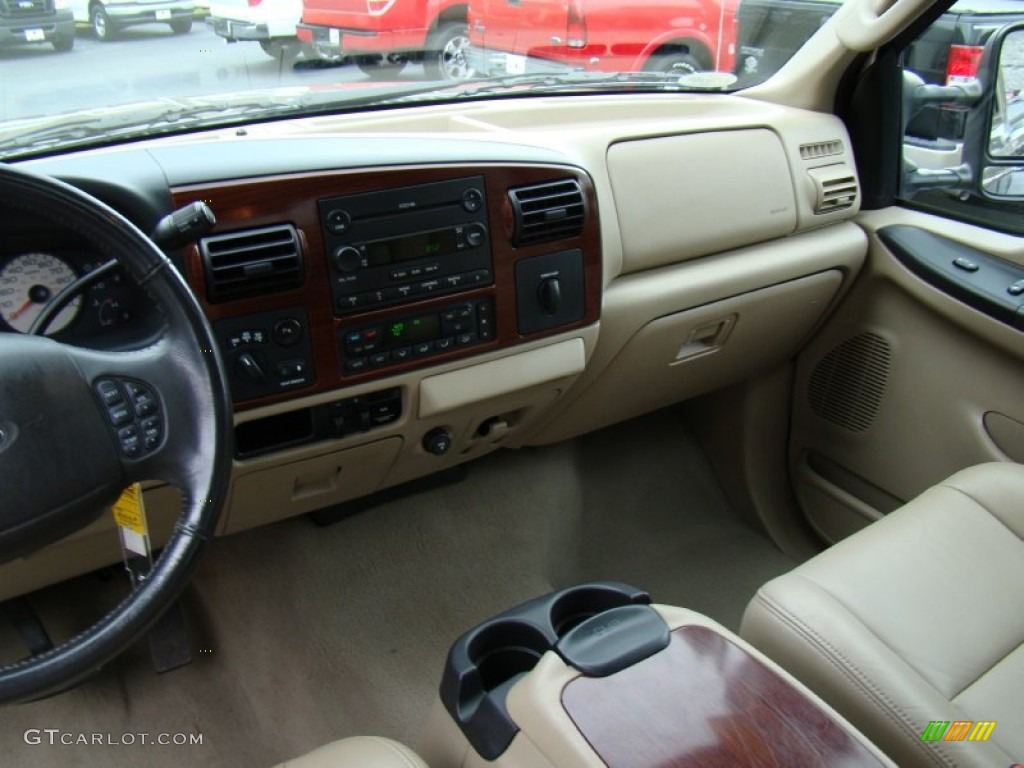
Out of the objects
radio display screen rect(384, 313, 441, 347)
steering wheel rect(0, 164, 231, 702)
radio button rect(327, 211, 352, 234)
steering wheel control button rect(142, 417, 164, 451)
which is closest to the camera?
steering wheel rect(0, 164, 231, 702)

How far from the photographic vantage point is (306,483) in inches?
71.5

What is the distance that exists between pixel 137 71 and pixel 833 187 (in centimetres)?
147

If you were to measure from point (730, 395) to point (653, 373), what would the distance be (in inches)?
19.6

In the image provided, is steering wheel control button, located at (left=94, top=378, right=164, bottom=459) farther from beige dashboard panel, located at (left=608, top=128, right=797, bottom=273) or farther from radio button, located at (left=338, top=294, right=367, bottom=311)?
beige dashboard panel, located at (left=608, top=128, right=797, bottom=273)

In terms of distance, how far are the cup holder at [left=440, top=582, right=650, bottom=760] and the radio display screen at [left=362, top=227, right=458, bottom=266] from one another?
23.2 inches

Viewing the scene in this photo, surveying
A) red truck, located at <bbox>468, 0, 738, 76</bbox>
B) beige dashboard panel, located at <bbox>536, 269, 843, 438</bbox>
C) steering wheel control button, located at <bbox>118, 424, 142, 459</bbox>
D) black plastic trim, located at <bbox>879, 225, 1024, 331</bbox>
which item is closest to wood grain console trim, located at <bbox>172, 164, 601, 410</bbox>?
beige dashboard panel, located at <bbox>536, 269, 843, 438</bbox>

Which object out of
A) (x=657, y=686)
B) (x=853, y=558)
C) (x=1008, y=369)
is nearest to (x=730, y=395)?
(x=1008, y=369)

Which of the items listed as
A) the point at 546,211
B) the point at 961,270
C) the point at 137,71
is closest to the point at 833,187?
the point at 961,270

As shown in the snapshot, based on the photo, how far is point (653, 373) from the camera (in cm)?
215

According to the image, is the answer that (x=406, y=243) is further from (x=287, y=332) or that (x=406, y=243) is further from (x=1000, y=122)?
(x=1000, y=122)

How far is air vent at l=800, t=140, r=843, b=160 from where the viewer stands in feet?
7.04

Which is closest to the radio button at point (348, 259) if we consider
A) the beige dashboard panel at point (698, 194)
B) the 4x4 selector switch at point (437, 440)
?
the 4x4 selector switch at point (437, 440)

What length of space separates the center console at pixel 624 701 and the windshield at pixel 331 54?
1026 millimetres

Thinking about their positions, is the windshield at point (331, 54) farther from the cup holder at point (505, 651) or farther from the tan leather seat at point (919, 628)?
the tan leather seat at point (919, 628)
